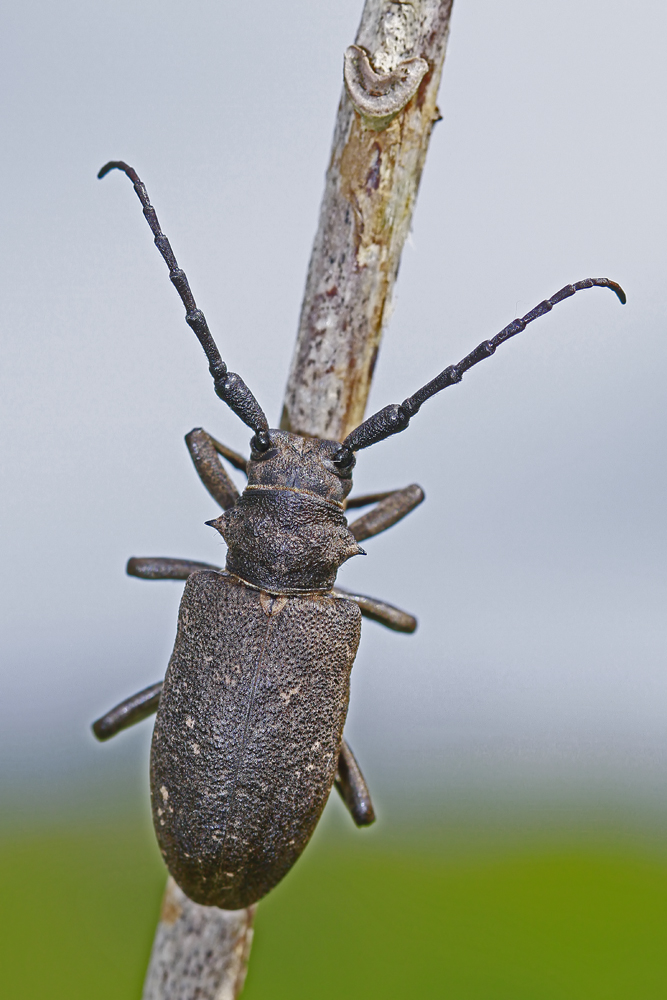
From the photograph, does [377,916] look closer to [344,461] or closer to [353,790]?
[353,790]

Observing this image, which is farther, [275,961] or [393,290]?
[275,961]

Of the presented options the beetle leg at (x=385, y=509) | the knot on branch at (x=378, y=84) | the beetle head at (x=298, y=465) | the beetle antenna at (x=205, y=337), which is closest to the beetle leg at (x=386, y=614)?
the beetle leg at (x=385, y=509)

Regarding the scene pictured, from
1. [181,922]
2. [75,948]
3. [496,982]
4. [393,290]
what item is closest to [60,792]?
[75,948]

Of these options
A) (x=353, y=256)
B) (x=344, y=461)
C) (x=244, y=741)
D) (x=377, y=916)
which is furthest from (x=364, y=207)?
(x=377, y=916)

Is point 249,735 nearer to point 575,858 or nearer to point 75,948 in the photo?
point 75,948

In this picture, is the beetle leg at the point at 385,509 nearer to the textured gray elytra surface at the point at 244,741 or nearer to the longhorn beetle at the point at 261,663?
the longhorn beetle at the point at 261,663

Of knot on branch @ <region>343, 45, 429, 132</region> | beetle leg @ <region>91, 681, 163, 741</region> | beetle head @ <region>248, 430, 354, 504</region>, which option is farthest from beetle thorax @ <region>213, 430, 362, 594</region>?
knot on branch @ <region>343, 45, 429, 132</region>
